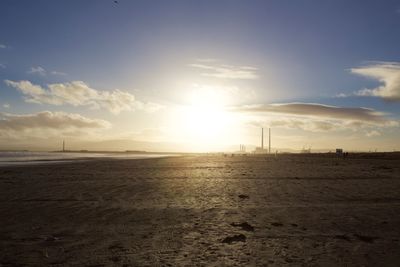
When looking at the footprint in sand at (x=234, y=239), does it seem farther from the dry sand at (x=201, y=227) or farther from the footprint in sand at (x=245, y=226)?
the footprint in sand at (x=245, y=226)

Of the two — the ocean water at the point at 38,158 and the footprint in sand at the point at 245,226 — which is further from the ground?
the footprint in sand at the point at 245,226

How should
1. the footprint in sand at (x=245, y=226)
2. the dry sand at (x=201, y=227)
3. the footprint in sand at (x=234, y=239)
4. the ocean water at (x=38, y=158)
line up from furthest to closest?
the ocean water at (x=38, y=158) → the footprint in sand at (x=245, y=226) → the footprint in sand at (x=234, y=239) → the dry sand at (x=201, y=227)

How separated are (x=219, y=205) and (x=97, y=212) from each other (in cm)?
411

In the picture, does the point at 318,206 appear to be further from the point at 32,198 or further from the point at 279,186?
the point at 32,198

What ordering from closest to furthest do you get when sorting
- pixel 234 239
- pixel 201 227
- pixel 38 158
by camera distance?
pixel 234 239
pixel 201 227
pixel 38 158

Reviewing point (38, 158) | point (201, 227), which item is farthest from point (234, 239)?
point (38, 158)

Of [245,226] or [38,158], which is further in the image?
[38,158]

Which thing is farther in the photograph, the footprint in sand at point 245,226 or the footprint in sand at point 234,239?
the footprint in sand at point 245,226

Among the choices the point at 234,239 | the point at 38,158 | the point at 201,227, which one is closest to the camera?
the point at 234,239

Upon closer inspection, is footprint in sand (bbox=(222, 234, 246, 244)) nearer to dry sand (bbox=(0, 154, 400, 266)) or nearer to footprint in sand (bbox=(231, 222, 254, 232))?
dry sand (bbox=(0, 154, 400, 266))

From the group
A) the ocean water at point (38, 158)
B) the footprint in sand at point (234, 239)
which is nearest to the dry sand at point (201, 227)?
the footprint in sand at point (234, 239)

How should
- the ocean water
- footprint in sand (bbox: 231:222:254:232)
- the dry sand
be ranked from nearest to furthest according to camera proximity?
1. the dry sand
2. footprint in sand (bbox: 231:222:254:232)
3. the ocean water

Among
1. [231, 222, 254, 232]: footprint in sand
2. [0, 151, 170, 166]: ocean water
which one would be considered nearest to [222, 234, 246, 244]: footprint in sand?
[231, 222, 254, 232]: footprint in sand

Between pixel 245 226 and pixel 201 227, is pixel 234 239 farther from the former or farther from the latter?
pixel 201 227
